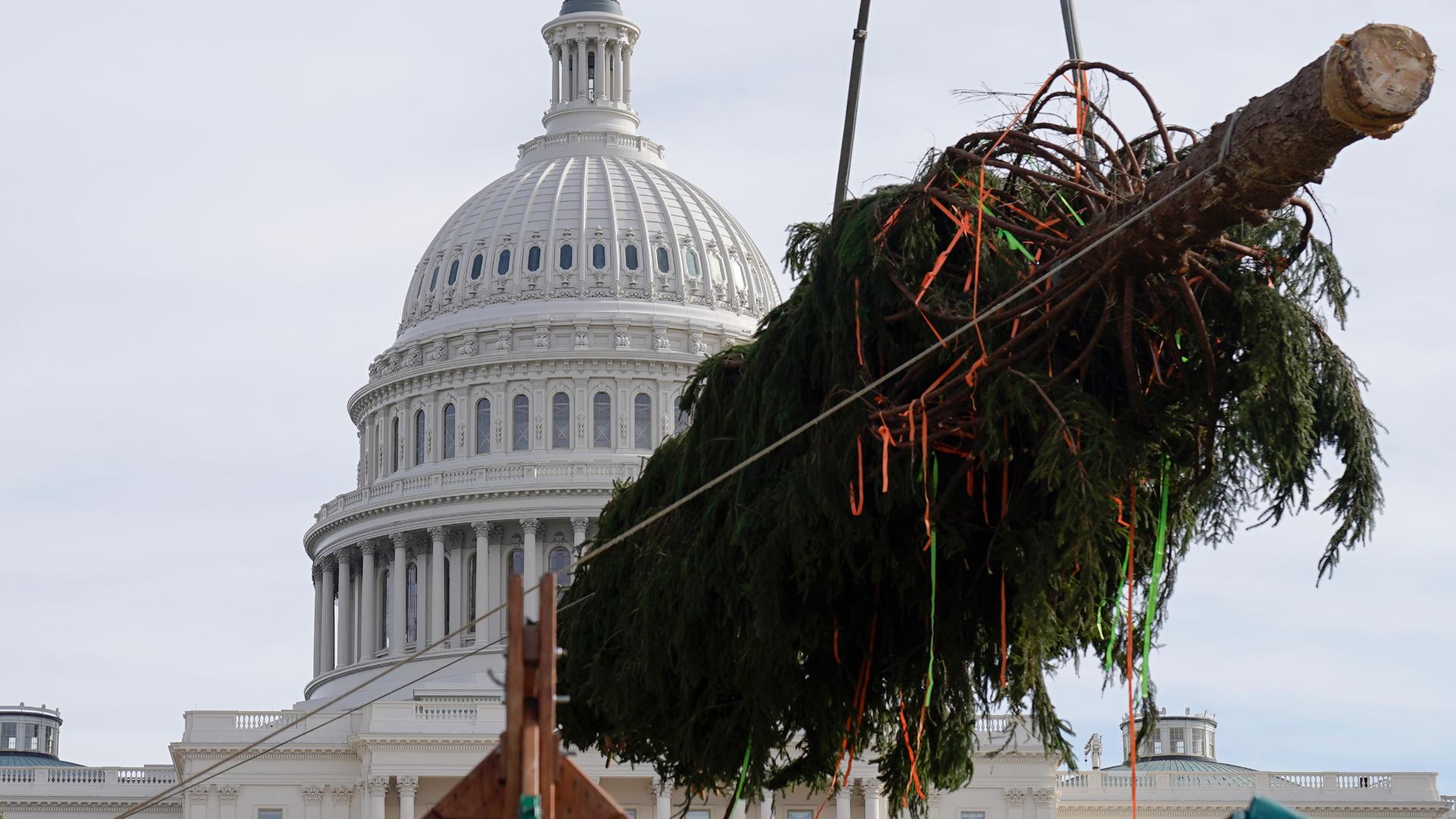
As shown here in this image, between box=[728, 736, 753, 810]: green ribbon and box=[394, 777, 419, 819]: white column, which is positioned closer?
box=[728, 736, 753, 810]: green ribbon

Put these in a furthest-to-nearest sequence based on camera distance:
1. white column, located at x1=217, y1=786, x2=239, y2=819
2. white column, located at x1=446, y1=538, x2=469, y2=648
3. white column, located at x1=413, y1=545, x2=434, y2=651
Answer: white column, located at x1=413, y1=545, x2=434, y2=651
white column, located at x1=446, y1=538, x2=469, y2=648
white column, located at x1=217, y1=786, x2=239, y2=819

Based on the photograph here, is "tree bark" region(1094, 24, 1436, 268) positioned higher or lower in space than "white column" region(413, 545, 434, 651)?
lower

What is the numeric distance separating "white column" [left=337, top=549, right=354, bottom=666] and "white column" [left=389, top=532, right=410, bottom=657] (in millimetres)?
2245

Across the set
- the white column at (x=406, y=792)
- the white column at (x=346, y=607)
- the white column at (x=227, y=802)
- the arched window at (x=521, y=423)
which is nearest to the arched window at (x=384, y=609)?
the white column at (x=346, y=607)

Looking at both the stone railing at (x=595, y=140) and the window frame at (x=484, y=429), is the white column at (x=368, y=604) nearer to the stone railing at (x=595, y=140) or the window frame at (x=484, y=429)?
the window frame at (x=484, y=429)

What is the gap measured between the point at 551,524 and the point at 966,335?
288ft

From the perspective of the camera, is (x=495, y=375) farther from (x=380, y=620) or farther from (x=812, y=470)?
(x=812, y=470)

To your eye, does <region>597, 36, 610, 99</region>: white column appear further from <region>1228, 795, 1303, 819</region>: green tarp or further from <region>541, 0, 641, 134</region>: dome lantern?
<region>1228, 795, 1303, 819</region>: green tarp

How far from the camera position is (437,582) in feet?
352

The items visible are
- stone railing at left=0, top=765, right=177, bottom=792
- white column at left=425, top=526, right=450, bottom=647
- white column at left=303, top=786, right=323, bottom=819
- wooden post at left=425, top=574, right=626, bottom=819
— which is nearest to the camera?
wooden post at left=425, top=574, right=626, bottom=819

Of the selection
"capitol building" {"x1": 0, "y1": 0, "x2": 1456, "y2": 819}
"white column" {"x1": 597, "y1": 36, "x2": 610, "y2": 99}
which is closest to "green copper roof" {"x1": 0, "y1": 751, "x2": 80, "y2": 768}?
"capitol building" {"x1": 0, "y1": 0, "x2": 1456, "y2": 819}

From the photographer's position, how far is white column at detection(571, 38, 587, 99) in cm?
12044

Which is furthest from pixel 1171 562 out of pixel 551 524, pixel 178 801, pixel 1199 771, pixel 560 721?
pixel 551 524

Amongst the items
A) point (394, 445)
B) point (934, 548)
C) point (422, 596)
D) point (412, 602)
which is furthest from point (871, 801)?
point (934, 548)
